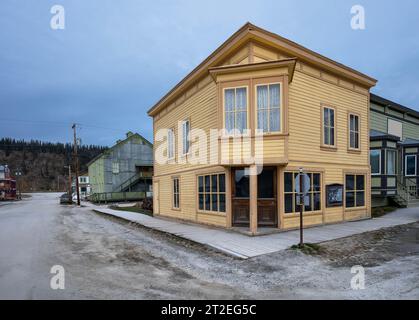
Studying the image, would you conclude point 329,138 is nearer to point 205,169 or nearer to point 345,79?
point 345,79

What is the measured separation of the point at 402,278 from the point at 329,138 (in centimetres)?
873

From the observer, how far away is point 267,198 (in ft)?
40.2

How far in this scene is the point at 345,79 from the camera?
49.7 ft

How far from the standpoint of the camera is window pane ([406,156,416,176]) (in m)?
22.5

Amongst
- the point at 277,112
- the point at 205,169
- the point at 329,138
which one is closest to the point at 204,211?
the point at 205,169

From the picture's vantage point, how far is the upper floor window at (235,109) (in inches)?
462

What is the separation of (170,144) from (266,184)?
329 inches

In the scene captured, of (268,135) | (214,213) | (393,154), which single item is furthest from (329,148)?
(393,154)

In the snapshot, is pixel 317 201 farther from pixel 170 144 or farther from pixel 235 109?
pixel 170 144

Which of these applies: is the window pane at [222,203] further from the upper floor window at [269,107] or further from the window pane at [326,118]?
the window pane at [326,118]

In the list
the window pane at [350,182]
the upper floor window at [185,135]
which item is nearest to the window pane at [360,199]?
the window pane at [350,182]

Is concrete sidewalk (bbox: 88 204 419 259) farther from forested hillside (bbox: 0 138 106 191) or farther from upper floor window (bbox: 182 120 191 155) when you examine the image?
forested hillside (bbox: 0 138 106 191)

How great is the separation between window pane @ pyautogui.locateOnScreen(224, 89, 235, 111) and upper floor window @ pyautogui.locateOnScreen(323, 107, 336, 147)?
16.1 feet
